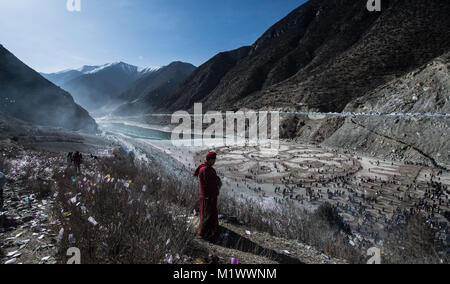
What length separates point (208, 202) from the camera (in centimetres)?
457

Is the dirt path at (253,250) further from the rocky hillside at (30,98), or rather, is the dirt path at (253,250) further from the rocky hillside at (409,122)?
the rocky hillside at (30,98)

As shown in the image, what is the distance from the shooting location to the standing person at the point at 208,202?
443cm

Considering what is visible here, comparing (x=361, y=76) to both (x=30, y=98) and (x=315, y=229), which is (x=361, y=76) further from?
(x=30, y=98)

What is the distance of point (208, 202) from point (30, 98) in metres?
56.2

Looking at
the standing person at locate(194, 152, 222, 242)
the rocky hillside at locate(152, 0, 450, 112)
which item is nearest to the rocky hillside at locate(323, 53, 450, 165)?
the rocky hillside at locate(152, 0, 450, 112)

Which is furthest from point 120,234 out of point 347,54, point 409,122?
point 347,54

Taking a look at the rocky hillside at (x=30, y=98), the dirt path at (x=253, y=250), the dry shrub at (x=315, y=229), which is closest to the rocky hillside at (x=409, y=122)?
the dry shrub at (x=315, y=229)

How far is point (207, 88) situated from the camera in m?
101

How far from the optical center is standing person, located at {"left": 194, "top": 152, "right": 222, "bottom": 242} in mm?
4426

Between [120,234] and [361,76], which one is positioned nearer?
[120,234]

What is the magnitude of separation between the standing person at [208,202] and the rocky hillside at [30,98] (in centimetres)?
4921

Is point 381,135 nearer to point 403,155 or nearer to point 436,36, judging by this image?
point 403,155
